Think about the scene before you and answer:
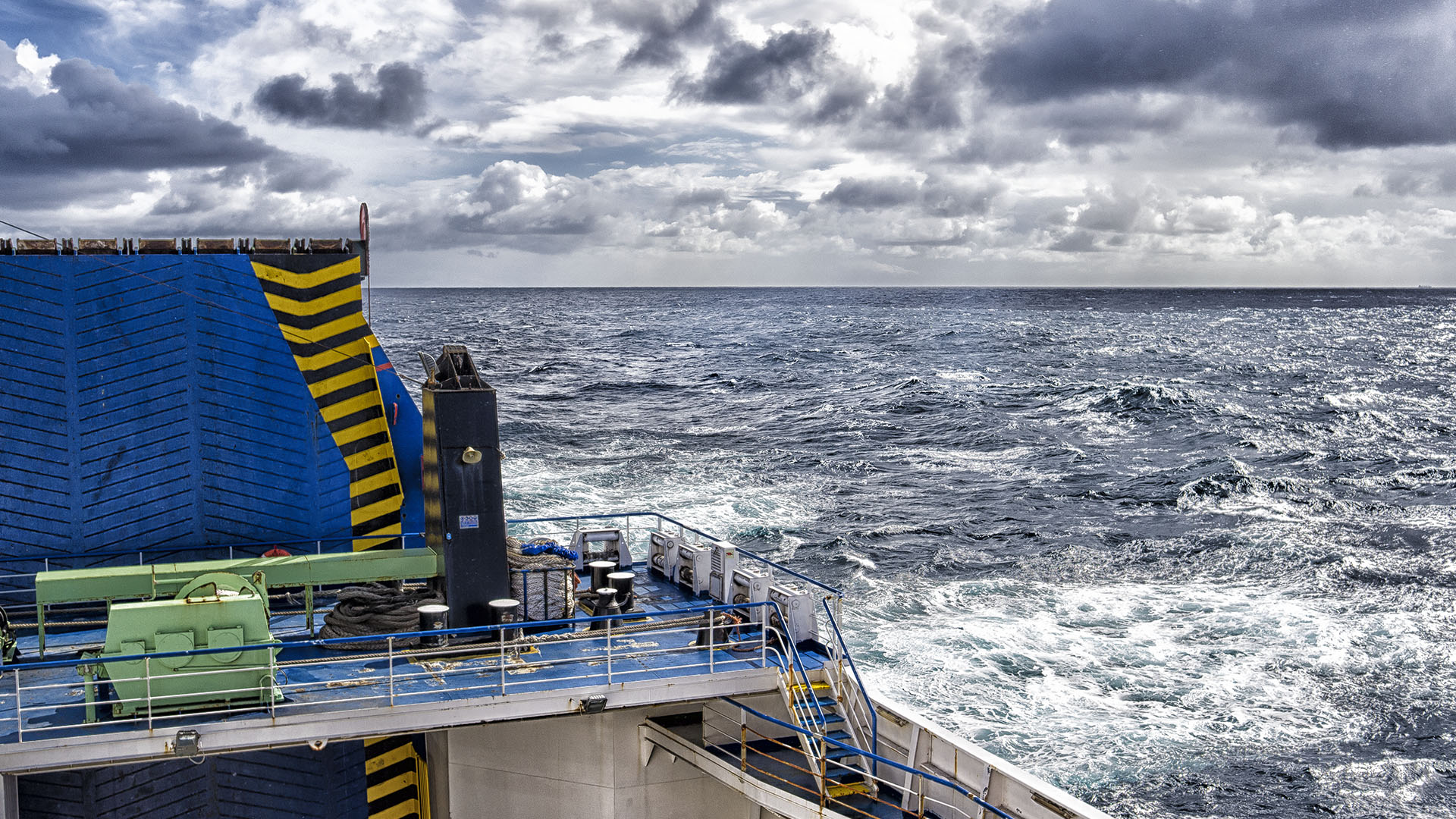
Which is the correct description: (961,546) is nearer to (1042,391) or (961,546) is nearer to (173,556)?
(173,556)

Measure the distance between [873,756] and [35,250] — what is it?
1315 centimetres

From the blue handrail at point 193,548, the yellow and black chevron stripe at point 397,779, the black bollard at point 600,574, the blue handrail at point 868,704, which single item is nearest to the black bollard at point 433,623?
the yellow and black chevron stripe at point 397,779

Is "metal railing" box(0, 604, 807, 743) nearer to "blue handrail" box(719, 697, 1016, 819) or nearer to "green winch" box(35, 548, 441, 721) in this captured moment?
"green winch" box(35, 548, 441, 721)

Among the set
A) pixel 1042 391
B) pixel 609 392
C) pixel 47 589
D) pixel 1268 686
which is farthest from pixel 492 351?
pixel 47 589

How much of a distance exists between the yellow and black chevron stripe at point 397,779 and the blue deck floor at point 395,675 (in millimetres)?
1975

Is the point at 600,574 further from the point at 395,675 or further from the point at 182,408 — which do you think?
the point at 182,408

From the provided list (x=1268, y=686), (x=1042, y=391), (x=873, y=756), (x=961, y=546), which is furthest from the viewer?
(x=1042, y=391)

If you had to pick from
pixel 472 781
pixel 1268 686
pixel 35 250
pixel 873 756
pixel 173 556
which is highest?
pixel 35 250

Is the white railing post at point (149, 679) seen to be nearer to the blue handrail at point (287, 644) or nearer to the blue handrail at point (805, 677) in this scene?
the blue handrail at point (287, 644)

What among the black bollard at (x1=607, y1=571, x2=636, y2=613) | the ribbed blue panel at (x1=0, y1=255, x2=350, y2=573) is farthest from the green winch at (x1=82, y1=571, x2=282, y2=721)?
the black bollard at (x1=607, y1=571, x2=636, y2=613)

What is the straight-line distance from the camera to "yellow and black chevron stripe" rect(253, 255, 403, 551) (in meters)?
17.0

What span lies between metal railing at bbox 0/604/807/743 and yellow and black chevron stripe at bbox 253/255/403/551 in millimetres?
3348

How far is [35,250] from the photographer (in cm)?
1602

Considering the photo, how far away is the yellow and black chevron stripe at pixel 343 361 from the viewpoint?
669 inches
